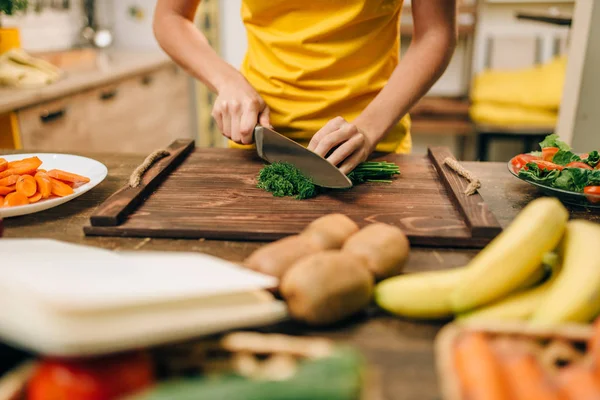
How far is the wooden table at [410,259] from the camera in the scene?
555 mm

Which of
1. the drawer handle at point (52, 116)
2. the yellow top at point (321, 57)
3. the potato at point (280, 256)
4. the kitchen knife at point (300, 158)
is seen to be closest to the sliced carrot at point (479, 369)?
the potato at point (280, 256)

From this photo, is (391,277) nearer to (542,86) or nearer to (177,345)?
(177,345)

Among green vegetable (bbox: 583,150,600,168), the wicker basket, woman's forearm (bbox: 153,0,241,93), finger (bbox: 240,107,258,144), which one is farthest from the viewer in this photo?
woman's forearm (bbox: 153,0,241,93)

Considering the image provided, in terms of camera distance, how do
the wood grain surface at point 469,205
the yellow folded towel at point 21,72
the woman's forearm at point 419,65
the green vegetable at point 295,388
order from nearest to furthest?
the green vegetable at point 295,388
the wood grain surface at point 469,205
the woman's forearm at point 419,65
the yellow folded towel at point 21,72

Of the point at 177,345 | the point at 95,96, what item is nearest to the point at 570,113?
the point at 177,345

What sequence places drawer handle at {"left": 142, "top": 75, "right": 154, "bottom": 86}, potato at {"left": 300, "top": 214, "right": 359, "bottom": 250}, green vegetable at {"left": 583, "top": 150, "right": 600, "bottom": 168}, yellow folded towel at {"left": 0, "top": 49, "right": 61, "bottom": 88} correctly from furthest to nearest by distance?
drawer handle at {"left": 142, "top": 75, "right": 154, "bottom": 86}
yellow folded towel at {"left": 0, "top": 49, "right": 61, "bottom": 88}
green vegetable at {"left": 583, "top": 150, "right": 600, "bottom": 168}
potato at {"left": 300, "top": 214, "right": 359, "bottom": 250}

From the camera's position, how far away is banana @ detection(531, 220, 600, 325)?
594 mm

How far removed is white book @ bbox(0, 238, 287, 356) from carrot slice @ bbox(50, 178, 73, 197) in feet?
1.60

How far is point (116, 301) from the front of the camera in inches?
18.6

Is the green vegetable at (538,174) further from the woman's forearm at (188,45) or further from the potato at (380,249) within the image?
the woman's forearm at (188,45)

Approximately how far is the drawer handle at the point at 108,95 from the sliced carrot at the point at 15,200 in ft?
6.87

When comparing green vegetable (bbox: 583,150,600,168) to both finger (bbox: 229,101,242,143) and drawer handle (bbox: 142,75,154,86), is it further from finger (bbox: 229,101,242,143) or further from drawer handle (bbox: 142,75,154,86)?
drawer handle (bbox: 142,75,154,86)

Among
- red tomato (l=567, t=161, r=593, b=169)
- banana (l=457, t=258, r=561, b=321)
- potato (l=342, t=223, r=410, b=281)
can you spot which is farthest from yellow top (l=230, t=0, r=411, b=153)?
banana (l=457, t=258, r=561, b=321)

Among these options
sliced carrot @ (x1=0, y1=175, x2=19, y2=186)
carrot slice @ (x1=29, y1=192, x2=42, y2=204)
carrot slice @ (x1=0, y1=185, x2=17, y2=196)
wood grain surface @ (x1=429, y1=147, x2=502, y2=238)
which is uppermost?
sliced carrot @ (x1=0, y1=175, x2=19, y2=186)
